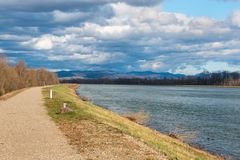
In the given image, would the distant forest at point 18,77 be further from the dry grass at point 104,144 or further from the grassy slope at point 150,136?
the dry grass at point 104,144

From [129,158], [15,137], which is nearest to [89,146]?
[129,158]

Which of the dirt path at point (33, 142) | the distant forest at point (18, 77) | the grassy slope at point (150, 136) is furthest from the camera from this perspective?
→ the distant forest at point (18, 77)

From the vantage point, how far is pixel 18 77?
98.8m

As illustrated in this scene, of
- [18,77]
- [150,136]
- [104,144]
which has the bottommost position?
[150,136]

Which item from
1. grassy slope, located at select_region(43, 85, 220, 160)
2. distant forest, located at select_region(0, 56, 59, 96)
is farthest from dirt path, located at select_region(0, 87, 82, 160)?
distant forest, located at select_region(0, 56, 59, 96)

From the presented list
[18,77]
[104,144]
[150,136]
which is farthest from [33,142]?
[18,77]

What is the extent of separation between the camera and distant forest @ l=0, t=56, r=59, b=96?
69631 millimetres

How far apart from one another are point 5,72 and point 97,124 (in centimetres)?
5117

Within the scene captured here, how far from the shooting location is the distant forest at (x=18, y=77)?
69.6m

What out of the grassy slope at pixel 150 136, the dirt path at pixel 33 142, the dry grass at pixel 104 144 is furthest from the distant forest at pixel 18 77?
the dry grass at pixel 104 144

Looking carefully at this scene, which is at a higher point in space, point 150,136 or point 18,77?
point 18,77

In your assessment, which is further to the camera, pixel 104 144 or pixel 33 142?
pixel 33 142

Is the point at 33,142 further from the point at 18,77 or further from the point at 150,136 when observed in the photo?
the point at 18,77

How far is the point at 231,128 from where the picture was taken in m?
36.0
